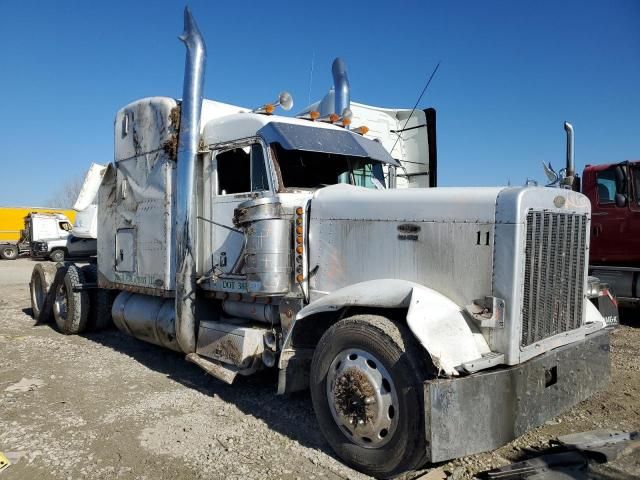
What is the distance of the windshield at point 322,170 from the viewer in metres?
4.96

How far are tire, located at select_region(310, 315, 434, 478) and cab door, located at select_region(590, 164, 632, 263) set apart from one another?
6853 millimetres

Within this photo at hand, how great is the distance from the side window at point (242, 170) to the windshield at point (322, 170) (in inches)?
8.0

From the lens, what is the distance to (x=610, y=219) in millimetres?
8859

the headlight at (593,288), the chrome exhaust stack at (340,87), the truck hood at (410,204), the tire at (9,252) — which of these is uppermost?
the chrome exhaust stack at (340,87)

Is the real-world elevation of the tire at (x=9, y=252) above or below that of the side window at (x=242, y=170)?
below

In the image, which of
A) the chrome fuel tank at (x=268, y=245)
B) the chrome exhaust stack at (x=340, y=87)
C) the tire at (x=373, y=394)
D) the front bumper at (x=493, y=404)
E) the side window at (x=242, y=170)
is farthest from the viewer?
the chrome exhaust stack at (x=340, y=87)

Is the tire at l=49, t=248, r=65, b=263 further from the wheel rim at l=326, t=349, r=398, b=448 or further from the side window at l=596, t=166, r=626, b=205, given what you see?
the wheel rim at l=326, t=349, r=398, b=448

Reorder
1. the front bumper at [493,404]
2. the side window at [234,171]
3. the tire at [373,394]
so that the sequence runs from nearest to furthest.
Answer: the front bumper at [493,404] → the tire at [373,394] → the side window at [234,171]

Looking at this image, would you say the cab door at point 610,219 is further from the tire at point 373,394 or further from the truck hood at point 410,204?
the tire at point 373,394

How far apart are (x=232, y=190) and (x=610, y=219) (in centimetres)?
678

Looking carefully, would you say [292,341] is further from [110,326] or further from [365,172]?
[110,326]

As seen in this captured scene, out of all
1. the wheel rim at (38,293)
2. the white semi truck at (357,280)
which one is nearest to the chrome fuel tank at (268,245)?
the white semi truck at (357,280)

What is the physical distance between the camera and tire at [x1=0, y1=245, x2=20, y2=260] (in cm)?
2897

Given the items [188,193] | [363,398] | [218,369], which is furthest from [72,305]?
[363,398]
